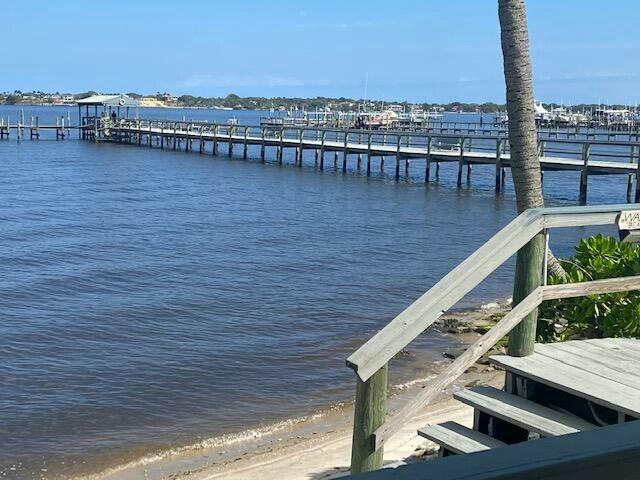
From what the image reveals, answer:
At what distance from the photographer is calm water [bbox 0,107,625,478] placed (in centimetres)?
900

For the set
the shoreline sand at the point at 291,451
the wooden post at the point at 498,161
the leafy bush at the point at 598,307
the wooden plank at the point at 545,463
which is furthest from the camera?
the wooden post at the point at 498,161

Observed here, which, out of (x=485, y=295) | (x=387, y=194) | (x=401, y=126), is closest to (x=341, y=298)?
(x=485, y=295)

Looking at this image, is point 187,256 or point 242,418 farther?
point 187,256

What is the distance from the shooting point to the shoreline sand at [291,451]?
7043 millimetres

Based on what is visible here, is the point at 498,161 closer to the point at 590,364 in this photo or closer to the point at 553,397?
the point at 590,364

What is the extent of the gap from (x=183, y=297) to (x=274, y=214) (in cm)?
1335

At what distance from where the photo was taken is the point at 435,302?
4.21 metres

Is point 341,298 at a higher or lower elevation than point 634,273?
lower

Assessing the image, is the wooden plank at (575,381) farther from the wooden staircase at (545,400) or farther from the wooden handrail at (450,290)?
the wooden handrail at (450,290)

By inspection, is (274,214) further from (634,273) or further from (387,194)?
(634,273)

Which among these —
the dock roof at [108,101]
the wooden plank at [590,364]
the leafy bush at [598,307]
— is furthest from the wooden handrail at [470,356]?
the dock roof at [108,101]

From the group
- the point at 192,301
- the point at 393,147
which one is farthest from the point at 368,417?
the point at 393,147

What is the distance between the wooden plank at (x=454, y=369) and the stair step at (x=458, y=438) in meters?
0.34

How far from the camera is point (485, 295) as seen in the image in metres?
15.3
